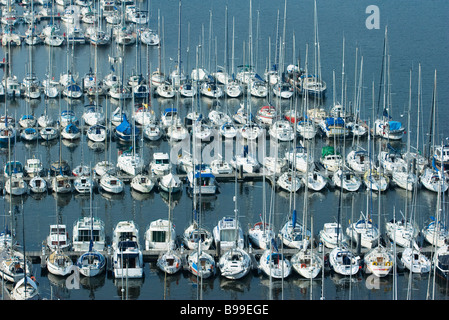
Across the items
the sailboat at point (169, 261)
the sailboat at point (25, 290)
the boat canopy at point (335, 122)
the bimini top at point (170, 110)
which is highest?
the bimini top at point (170, 110)

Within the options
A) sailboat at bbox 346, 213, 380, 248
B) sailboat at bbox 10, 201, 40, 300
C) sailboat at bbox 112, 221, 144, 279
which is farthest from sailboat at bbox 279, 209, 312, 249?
sailboat at bbox 10, 201, 40, 300

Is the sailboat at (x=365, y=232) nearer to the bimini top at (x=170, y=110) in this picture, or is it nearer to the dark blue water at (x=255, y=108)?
the dark blue water at (x=255, y=108)

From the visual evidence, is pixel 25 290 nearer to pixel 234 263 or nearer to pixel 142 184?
pixel 234 263

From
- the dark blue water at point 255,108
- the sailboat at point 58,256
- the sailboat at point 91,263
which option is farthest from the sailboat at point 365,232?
the sailboat at point 58,256

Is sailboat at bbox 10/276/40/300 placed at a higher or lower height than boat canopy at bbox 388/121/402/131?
lower

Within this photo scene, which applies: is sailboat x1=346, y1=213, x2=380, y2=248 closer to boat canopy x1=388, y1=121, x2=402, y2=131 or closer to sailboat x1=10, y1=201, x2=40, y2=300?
sailboat x1=10, y1=201, x2=40, y2=300

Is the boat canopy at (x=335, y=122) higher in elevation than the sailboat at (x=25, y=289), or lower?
higher

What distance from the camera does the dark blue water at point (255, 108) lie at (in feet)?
111

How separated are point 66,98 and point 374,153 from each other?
1940 centimetres

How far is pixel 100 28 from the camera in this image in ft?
232

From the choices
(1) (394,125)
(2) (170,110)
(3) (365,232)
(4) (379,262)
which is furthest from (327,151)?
(4) (379,262)

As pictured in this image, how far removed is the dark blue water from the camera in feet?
111
